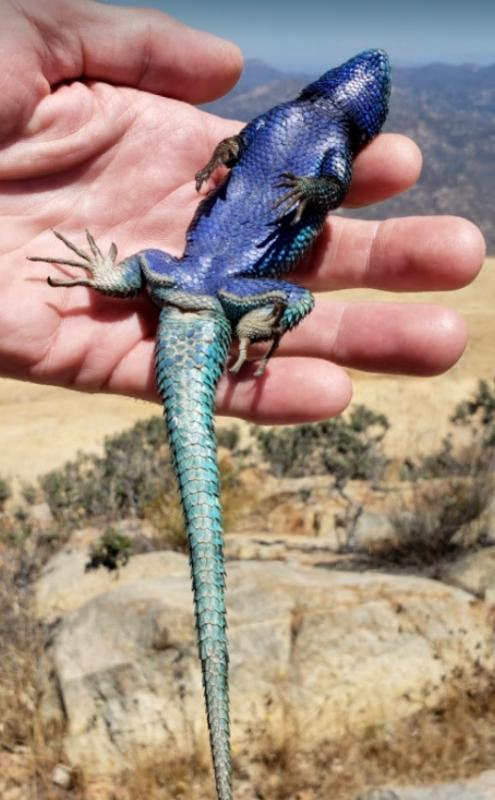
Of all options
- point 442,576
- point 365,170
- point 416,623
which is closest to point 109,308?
point 365,170

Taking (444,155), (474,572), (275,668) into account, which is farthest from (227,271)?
(444,155)

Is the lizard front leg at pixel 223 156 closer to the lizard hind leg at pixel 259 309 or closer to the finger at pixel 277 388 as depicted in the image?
the lizard hind leg at pixel 259 309

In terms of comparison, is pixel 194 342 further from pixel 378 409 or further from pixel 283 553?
pixel 378 409

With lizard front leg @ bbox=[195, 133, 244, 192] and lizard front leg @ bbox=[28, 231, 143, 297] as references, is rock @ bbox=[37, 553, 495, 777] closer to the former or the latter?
lizard front leg @ bbox=[28, 231, 143, 297]

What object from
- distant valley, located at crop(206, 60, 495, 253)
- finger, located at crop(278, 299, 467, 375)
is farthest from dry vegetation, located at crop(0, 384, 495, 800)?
distant valley, located at crop(206, 60, 495, 253)

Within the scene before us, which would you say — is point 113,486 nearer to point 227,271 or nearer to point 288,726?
point 288,726

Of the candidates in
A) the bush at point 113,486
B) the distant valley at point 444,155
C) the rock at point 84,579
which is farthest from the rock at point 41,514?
the distant valley at point 444,155
